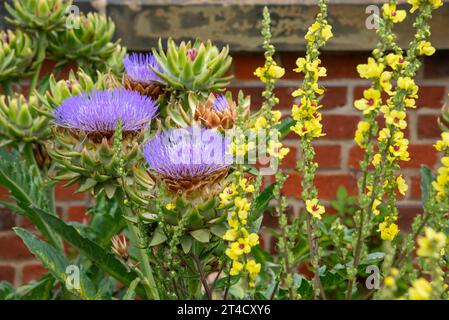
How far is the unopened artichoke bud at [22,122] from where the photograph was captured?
1.14 m

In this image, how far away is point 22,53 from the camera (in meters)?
1.23

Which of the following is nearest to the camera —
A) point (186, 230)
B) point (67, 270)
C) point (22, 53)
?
point (186, 230)

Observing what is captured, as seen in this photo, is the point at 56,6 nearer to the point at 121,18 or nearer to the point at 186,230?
the point at 121,18

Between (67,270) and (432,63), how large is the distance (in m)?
1.00

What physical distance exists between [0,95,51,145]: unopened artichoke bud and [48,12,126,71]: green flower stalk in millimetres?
148

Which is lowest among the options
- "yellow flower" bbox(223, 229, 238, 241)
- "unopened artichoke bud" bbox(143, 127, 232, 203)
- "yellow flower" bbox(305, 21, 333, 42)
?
"yellow flower" bbox(223, 229, 238, 241)

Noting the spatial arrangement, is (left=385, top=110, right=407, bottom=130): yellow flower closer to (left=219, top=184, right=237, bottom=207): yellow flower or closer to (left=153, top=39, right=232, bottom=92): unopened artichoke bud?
(left=219, top=184, right=237, bottom=207): yellow flower

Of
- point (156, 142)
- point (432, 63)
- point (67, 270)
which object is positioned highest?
point (432, 63)

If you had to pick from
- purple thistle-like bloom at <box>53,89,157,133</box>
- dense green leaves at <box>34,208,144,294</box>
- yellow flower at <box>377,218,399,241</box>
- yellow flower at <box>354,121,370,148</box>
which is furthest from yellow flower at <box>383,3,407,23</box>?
dense green leaves at <box>34,208,144,294</box>

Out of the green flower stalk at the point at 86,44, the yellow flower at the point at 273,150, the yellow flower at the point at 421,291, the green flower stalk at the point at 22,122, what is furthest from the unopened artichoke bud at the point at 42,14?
the yellow flower at the point at 421,291

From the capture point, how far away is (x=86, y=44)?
49.8 inches

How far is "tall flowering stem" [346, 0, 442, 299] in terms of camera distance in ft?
2.33
